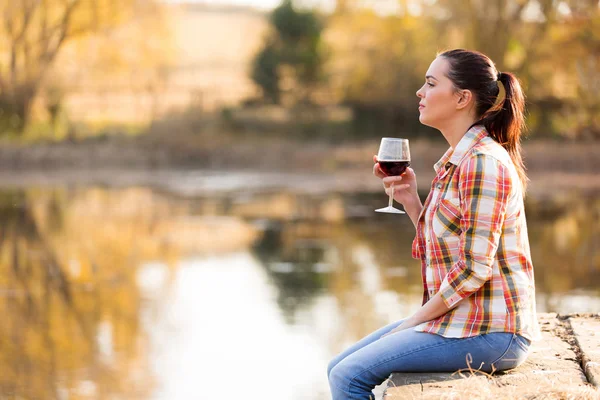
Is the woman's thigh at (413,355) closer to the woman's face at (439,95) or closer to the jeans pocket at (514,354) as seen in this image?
the jeans pocket at (514,354)

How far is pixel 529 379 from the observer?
3941 millimetres

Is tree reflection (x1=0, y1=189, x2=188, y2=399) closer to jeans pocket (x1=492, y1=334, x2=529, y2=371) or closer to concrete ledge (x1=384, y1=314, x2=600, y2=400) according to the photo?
concrete ledge (x1=384, y1=314, x2=600, y2=400)

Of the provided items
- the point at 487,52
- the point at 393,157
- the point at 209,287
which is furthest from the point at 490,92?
the point at 487,52

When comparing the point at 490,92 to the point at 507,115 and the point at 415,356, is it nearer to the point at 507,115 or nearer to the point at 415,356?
the point at 507,115

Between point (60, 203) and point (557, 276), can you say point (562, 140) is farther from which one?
point (557, 276)

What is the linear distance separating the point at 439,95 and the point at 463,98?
0.09m

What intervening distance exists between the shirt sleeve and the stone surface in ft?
2.17

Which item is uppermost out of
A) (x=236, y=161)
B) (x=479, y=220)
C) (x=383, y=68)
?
(x=479, y=220)

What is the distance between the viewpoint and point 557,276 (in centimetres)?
1152

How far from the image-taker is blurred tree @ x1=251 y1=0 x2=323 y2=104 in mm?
30047

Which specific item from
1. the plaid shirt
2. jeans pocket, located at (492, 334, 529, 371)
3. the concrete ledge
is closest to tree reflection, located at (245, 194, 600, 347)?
the concrete ledge

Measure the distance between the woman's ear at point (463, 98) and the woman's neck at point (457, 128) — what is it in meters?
0.06

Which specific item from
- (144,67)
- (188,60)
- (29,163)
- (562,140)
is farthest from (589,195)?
(188,60)

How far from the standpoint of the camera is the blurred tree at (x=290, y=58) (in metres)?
30.0
